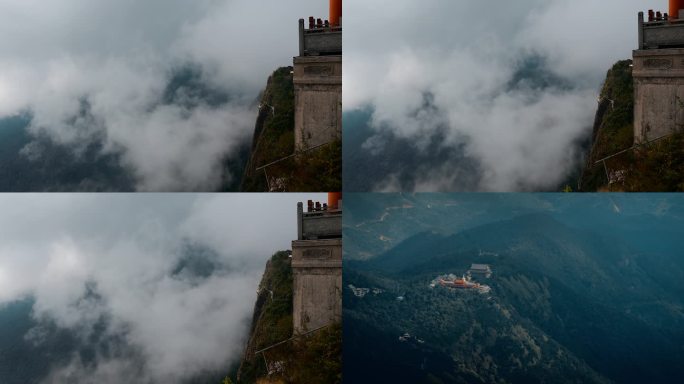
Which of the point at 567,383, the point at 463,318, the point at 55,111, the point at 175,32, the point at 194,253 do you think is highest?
the point at 175,32

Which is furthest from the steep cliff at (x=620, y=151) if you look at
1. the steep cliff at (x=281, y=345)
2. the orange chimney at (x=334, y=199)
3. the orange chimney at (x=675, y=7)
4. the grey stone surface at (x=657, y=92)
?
the steep cliff at (x=281, y=345)

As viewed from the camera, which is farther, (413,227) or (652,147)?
(413,227)

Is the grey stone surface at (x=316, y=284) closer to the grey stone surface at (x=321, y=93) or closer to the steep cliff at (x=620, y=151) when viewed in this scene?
the grey stone surface at (x=321, y=93)

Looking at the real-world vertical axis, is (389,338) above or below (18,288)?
below

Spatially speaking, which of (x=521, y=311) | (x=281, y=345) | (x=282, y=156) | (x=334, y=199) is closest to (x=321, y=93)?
(x=282, y=156)

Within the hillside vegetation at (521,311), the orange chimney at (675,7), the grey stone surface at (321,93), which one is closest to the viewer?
the orange chimney at (675,7)

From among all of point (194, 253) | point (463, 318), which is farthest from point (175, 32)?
point (463, 318)

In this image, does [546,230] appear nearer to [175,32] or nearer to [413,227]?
[413,227]
